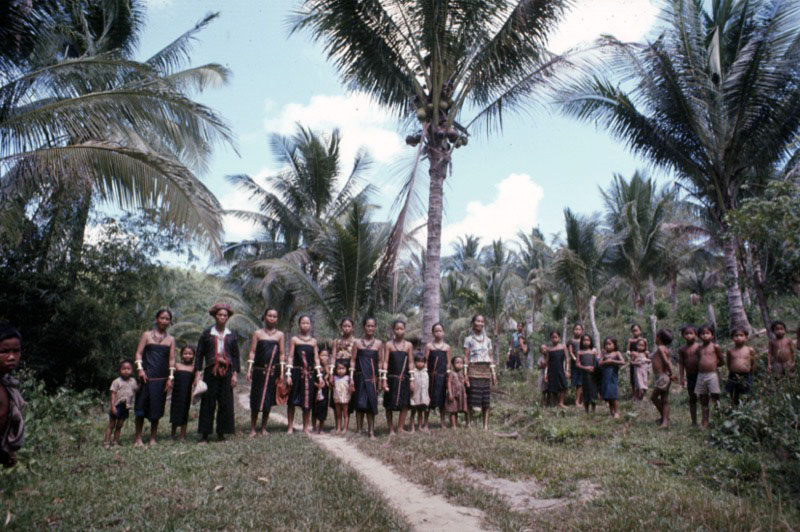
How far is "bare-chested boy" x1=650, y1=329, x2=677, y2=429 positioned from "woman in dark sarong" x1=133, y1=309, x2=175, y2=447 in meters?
7.10

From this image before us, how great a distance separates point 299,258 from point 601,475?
13.2 m

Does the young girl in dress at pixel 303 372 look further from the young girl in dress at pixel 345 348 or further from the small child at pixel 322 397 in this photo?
the young girl in dress at pixel 345 348

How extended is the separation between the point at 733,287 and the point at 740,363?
4.01 metres

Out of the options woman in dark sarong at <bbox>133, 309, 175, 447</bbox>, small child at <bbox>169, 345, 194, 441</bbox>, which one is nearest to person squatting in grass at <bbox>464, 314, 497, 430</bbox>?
small child at <bbox>169, 345, 194, 441</bbox>

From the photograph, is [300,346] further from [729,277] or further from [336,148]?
[336,148]

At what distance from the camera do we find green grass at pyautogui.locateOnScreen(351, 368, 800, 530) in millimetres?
3941

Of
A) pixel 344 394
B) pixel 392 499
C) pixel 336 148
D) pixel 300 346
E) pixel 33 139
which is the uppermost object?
pixel 336 148

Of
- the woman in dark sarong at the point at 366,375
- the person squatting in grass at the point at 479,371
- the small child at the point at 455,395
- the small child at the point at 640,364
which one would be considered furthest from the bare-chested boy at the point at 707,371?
the woman in dark sarong at the point at 366,375

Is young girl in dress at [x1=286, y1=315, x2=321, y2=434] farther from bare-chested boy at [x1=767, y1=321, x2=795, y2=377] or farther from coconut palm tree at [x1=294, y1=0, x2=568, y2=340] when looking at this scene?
bare-chested boy at [x1=767, y1=321, x2=795, y2=377]

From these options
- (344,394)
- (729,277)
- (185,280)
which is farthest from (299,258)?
(185,280)

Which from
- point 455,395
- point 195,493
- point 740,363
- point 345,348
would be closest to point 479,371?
point 455,395

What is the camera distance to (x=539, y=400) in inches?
498

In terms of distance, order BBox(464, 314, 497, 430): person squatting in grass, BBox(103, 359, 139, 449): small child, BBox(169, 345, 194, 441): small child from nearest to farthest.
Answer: BBox(103, 359, 139, 449): small child, BBox(169, 345, 194, 441): small child, BBox(464, 314, 497, 430): person squatting in grass

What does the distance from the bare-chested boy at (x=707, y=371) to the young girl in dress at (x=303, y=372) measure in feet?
18.3
